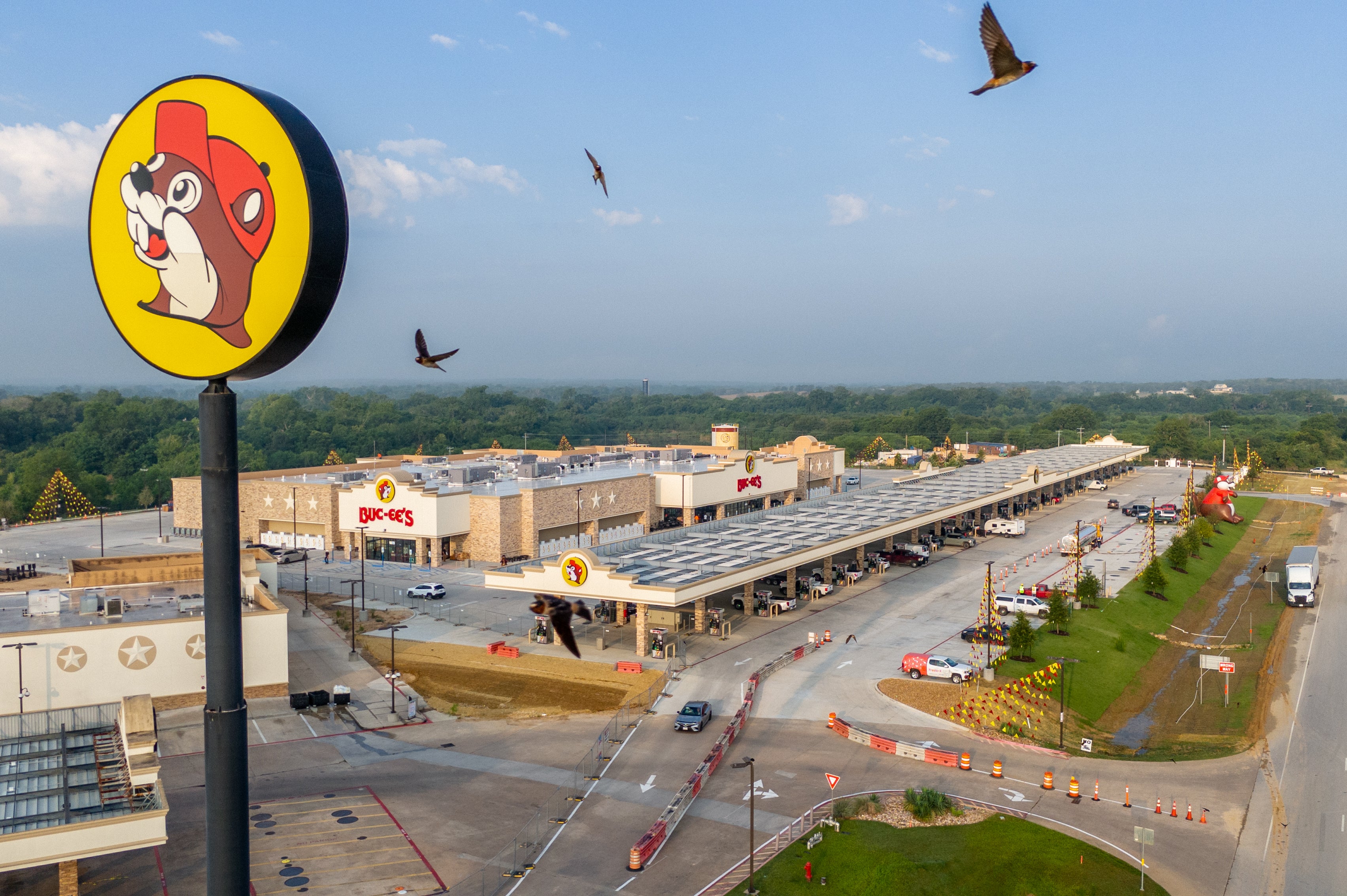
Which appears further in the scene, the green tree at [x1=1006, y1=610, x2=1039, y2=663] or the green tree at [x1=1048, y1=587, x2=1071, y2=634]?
the green tree at [x1=1048, y1=587, x2=1071, y2=634]

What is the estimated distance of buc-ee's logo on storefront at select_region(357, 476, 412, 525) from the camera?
79.4 metres

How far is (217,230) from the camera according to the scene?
11.0 m

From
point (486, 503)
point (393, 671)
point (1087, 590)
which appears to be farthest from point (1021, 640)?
point (486, 503)

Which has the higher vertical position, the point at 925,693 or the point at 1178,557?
the point at 1178,557

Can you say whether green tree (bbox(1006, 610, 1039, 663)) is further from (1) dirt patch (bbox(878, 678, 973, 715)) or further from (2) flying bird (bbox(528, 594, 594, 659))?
(2) flying bird (bbox(528, 594, 594, 659))

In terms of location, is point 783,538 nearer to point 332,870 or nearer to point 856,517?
point 856,517

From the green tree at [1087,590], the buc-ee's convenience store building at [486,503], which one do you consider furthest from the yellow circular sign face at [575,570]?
the green tree at [1087,590]

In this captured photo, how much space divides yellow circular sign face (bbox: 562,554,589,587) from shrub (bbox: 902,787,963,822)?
855 inches

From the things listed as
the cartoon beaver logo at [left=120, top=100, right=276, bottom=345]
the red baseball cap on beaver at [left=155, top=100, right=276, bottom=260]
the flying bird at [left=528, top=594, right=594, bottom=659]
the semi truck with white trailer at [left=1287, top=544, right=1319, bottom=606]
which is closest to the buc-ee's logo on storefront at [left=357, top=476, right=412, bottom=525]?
the semi truck with white trailer at [left=1287, top=544, right=1319, bottom=606]

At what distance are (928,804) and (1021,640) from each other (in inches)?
822

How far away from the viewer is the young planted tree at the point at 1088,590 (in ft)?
205

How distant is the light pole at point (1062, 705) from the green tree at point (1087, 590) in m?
10.0

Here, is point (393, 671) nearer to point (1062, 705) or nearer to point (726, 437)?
point (1062, 705)

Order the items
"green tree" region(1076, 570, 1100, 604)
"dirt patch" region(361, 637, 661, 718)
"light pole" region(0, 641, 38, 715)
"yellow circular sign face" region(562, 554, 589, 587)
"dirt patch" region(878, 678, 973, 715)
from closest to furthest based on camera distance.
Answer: "light pole" region(0, 641, 38, 715), "dirt patch" region(878, 678, 973, 715), "dirt patch" region(361, 637, 661, 718), "yellow circular sign face" region(562, 554, 589, 587), "green tree" region(1076, 570, 1100, 604)
